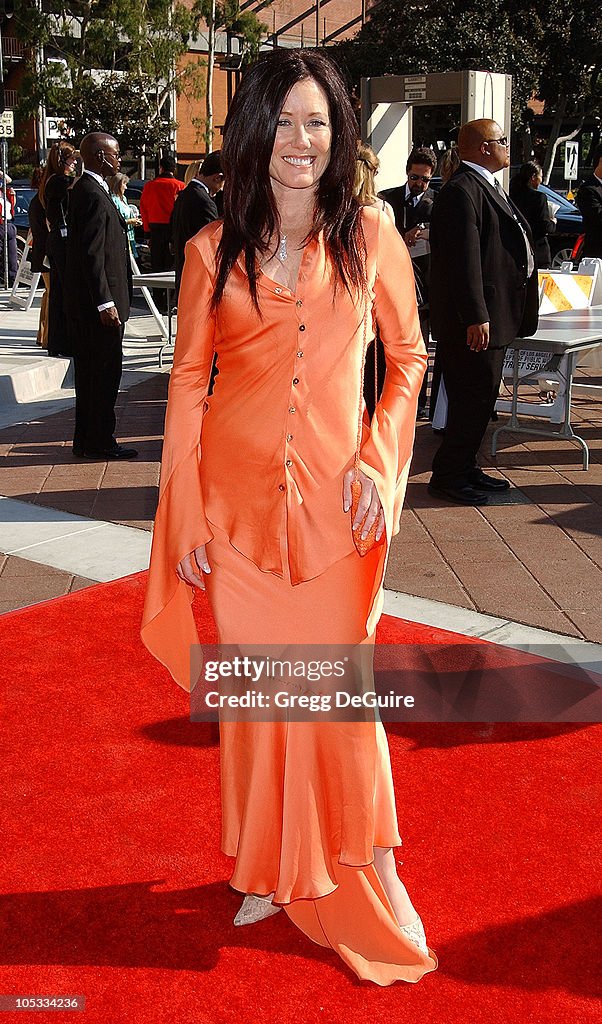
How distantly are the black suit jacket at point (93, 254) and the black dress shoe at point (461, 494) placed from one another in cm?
232

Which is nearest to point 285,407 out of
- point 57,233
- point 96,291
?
point 96,291

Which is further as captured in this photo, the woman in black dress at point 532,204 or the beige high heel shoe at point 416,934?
the woman in black dress at point 532,204

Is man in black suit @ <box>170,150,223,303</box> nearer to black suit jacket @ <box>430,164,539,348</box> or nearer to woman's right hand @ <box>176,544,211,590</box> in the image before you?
black suit jacket @ <box>430,164,539,348</box>

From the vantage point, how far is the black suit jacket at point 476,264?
5949 mm

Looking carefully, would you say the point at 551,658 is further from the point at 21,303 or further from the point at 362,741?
the point at 21,303

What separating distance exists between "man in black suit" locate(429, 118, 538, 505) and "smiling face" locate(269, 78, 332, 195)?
12.1 feet

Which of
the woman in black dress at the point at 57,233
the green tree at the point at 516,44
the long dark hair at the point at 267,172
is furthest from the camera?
the green tree at the point at 516,44

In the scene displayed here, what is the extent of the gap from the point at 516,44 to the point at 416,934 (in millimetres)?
37029

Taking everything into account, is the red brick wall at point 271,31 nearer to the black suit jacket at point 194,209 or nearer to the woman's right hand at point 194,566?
the black suit jacket at point 194,209

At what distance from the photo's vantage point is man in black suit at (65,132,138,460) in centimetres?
703

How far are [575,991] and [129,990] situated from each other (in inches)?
38.9

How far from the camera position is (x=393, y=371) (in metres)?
2.51

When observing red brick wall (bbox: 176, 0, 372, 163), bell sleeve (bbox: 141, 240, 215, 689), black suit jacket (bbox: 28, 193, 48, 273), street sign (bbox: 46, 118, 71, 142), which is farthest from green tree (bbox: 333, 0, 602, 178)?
bell sleeve (bbox: 141, 240, 215, 689)

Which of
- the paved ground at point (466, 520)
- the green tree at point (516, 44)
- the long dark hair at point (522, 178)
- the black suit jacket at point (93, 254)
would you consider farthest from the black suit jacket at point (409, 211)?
the green tree at point (516, 44)
